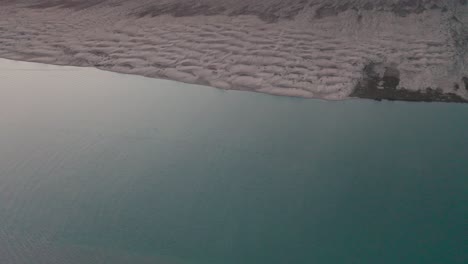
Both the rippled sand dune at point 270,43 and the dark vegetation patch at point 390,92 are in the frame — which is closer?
the dark vegetation patch at point 390,92

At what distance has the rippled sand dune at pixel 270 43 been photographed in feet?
14.2

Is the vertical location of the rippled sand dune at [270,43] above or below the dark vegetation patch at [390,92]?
above

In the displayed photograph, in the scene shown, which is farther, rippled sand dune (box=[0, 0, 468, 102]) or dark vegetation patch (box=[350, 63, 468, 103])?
rippled sand dune (box=[0, 0, 468, 102])

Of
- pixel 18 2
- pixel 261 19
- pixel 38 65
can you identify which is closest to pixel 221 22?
pixel 261 19

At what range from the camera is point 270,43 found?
16.8 feet

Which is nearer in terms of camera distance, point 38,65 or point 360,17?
point 38,65

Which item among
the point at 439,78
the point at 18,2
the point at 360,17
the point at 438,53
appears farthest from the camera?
the point at 18,2

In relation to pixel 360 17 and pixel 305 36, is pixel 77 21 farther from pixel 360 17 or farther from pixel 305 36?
pixel 360 17

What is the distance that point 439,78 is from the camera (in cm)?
425

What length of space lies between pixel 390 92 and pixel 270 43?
4.78ft

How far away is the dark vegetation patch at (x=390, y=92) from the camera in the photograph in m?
4.01

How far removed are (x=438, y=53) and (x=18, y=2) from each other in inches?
226

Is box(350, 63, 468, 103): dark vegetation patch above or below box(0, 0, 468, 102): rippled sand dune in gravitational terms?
below

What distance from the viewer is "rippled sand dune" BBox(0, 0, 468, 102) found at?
171 inches
